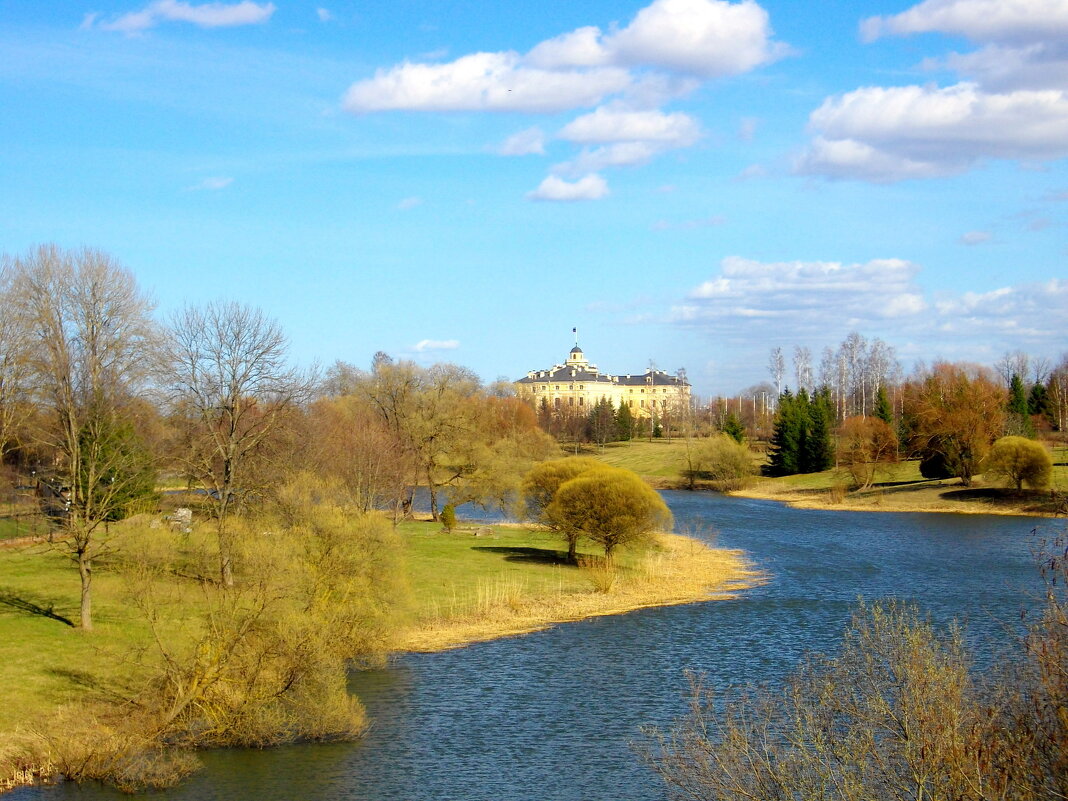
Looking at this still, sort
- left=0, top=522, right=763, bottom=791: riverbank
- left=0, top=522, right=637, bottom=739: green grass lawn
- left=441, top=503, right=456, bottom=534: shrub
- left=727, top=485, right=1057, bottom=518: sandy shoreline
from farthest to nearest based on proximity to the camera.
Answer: left=727, top=485, right=1057, bottom=518: sandy shoreline → left=441, top=503, right=456, bottom=534: shrub → left=0, top=522, right=637, bottom=739: green grass lawn → left=0, top=522, right=763, bottom=791: riverbank

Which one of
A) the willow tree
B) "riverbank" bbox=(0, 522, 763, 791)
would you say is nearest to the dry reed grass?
"riverbank" bbox=(0, 522, 763, 791)

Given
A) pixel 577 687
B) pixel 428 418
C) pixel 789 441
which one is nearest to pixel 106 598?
pixel 577 687

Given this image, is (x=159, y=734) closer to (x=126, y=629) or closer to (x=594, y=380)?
(x=126, y=629)

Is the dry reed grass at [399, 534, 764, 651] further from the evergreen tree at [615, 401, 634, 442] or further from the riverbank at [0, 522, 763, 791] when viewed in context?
the evergreen tree at [615, 401, 634, 442]

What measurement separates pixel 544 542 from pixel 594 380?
12748 centimetres

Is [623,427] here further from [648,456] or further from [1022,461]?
[1022,461]

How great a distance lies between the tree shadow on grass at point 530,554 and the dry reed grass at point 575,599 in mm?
3176

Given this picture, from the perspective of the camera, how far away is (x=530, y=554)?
4328 cm

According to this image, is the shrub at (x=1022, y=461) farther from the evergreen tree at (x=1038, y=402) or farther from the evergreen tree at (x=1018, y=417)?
the evergreen tree at (x=1038, y=402)

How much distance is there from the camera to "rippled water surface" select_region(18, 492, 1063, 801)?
59.3ft

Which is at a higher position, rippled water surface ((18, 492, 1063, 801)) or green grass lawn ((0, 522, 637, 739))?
green grass lawn ((0, 522, 637, 739))

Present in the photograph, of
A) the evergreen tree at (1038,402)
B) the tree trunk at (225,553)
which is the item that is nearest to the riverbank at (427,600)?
the tree trunk at (225,553)

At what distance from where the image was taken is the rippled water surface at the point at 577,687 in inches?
711

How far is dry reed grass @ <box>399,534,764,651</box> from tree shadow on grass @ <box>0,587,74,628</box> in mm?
9372
